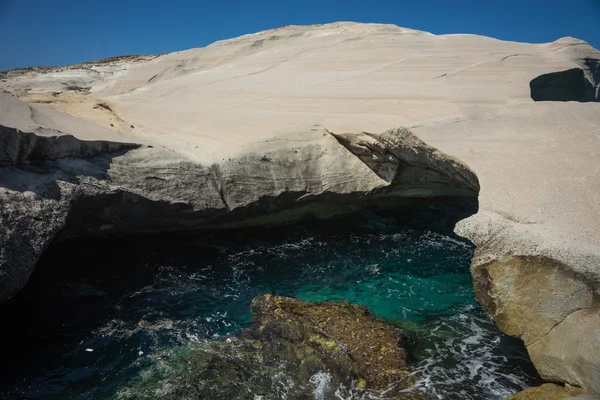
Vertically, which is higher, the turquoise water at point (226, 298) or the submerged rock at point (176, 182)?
the submerged rock at point (176, 182)

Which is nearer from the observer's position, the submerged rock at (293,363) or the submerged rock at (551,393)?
the submerged rock at (551,393)

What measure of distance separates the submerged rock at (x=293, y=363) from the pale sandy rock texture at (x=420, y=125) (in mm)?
888

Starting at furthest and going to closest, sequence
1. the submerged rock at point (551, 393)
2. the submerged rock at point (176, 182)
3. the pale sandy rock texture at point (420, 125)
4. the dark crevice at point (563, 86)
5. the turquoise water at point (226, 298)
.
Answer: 1. the dark crevice at point (563, 86)
2. the submerged rock at point (176, 182)
3. the turquoise water at point (226, 298)
4. the pale sandy rock texture at point (420, 125)
5. the submerged rock at point (551, 393)

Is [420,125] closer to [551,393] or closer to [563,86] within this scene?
[551,393]

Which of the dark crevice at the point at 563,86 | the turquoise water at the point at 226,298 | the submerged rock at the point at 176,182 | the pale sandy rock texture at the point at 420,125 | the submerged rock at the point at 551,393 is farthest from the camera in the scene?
the dark crevice at the point at 563,86

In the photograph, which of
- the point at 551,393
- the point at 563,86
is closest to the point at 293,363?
the point at 551,393

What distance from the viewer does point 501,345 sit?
361 cm

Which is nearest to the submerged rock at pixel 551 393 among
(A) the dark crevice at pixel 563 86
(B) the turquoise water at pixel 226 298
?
(B) the turquoise water at pixel 226 298

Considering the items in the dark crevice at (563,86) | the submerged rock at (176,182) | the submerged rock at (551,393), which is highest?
the dark crevice at (563,86)

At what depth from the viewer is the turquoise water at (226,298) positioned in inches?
134

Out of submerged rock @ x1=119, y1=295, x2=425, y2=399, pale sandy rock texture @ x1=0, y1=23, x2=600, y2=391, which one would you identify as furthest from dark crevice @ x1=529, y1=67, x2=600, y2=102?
submerged rock @ x1=119, y1=295, x2=425, y2=399

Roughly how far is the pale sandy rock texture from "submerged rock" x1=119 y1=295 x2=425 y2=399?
89 centimetres

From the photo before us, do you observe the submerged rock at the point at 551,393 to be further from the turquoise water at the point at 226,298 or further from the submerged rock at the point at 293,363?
the submerged rock at the point at 293,363

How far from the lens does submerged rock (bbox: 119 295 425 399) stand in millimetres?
3156
